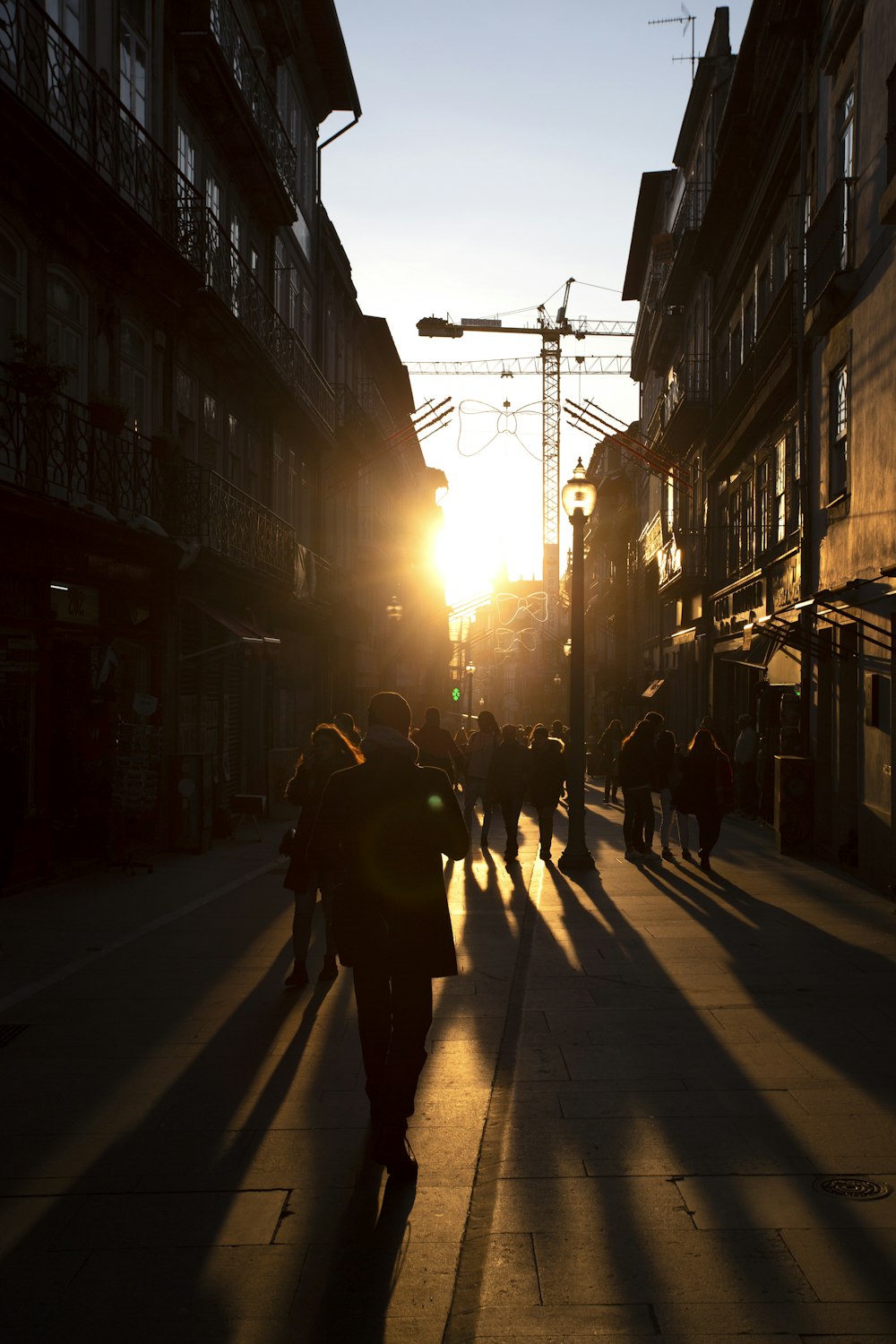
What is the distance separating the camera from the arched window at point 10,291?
42.1 ft

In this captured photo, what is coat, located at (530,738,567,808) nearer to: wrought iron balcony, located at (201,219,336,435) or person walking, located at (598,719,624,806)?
wrought iron balcony, located at (201,219,336,435)

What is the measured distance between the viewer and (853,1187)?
4.93 m

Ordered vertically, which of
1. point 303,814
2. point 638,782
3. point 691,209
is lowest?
point 638,782

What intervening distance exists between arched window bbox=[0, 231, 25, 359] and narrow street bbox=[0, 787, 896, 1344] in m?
5.96

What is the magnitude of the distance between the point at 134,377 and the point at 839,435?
885 cm

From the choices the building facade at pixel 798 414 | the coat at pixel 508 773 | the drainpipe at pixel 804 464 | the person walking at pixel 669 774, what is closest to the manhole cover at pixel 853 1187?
the building facade at pixel 798 414

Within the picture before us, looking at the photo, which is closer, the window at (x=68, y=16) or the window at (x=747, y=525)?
the window at (x=68, y=16)

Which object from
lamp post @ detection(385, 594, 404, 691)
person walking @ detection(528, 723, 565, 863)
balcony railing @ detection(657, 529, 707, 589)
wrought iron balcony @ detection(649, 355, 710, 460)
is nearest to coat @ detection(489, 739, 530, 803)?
person walking @ detection(528, 723, 565, 863)

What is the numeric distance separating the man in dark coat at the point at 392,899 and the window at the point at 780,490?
15.7 m

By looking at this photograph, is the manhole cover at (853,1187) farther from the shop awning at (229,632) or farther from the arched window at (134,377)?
the shop awning at (229,632)

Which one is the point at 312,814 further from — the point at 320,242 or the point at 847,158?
the point at 320,242

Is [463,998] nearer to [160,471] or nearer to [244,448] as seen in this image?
[160,471]

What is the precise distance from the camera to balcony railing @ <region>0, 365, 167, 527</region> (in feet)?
40.6

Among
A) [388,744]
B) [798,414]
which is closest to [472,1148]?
[388,744]
